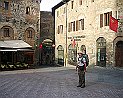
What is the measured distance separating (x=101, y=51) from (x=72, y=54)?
6168mm

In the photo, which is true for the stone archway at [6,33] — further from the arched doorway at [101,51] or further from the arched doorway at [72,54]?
the arched doorway at [101,51]

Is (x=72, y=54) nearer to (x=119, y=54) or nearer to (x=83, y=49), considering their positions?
(x=83, y=49)

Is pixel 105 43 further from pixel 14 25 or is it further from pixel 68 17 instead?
pixel 14 25

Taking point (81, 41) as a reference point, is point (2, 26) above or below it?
above

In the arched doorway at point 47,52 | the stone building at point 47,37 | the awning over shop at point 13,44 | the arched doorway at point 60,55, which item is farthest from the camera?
the stone building at point 47,37

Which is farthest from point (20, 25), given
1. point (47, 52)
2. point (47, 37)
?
point (47, 52)

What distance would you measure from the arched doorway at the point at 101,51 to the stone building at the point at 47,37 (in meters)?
12.7

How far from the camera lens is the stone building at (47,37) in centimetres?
3281

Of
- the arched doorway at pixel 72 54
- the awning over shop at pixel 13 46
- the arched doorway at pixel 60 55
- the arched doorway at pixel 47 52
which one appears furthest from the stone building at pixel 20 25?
the arched doorway at pixel 47 52

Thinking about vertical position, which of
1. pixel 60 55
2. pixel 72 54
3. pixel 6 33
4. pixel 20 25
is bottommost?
pixel 60 55

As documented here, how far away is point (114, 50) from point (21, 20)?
12.1 metres

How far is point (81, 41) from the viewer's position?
24125mm

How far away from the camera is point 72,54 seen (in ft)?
86.6

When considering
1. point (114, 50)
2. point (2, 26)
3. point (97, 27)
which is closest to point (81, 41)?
point (97, 27)
